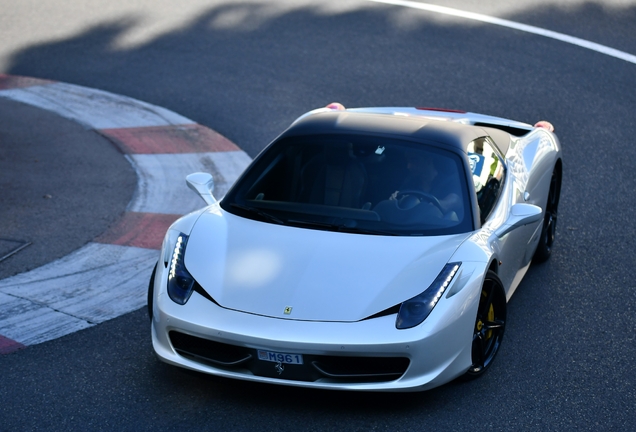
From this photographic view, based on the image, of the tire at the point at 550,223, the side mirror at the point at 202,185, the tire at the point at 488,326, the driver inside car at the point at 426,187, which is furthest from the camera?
the tire at the point at 550,223

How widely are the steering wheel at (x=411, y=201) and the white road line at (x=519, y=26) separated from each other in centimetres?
772

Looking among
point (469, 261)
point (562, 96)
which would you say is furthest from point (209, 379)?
point (562, 96)

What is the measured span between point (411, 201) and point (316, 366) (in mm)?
1405

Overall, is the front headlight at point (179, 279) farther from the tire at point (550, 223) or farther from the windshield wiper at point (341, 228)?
the tire at point (550, 223)

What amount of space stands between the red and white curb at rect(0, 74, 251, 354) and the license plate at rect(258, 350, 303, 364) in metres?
1.77

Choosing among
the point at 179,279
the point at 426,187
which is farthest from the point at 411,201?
the point at 179,279

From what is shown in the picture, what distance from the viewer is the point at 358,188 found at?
5445 mm

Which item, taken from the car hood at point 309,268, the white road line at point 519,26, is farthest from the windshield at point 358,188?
the white road line at point 519,26

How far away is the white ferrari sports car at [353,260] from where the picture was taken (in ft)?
14.5

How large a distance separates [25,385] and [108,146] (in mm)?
4762

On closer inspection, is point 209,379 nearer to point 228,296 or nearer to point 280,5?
point 228,296

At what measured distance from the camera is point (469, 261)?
486cm

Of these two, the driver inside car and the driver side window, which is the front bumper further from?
the driver side window

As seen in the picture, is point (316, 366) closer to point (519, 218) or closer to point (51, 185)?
point (519, 218)
